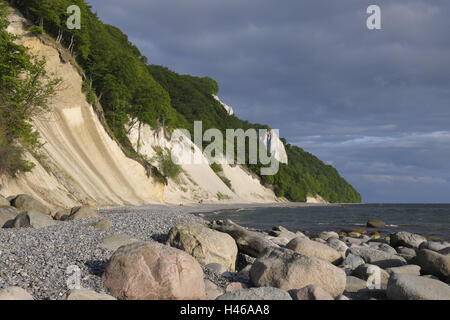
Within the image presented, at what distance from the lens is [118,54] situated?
44.3 metres

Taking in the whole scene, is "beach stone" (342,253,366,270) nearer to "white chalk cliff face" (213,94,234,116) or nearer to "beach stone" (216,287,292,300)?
"beach stone" (216,287,292,300)

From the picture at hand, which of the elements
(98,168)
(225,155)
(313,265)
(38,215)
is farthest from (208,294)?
(225,155)

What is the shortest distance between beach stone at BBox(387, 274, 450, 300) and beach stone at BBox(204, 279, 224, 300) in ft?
10.4

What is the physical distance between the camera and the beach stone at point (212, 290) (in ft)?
22.3

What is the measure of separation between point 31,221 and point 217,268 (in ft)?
23.0

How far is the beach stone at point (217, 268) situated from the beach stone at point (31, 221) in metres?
6.41

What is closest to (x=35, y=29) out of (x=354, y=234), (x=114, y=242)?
(x=114, y=242)

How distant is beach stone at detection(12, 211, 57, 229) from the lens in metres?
12.0

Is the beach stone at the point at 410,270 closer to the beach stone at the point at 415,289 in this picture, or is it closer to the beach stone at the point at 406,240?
the beach stone at the point at 415,289

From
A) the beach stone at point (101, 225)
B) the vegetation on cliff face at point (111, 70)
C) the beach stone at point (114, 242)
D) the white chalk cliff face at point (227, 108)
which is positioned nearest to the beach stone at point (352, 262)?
the beach stone at point (114, 242)

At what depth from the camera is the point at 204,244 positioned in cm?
952

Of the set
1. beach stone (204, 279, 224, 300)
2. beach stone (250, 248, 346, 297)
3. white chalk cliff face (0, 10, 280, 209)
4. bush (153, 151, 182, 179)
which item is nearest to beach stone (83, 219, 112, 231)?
beach stone (204, 279, 224, 300)
